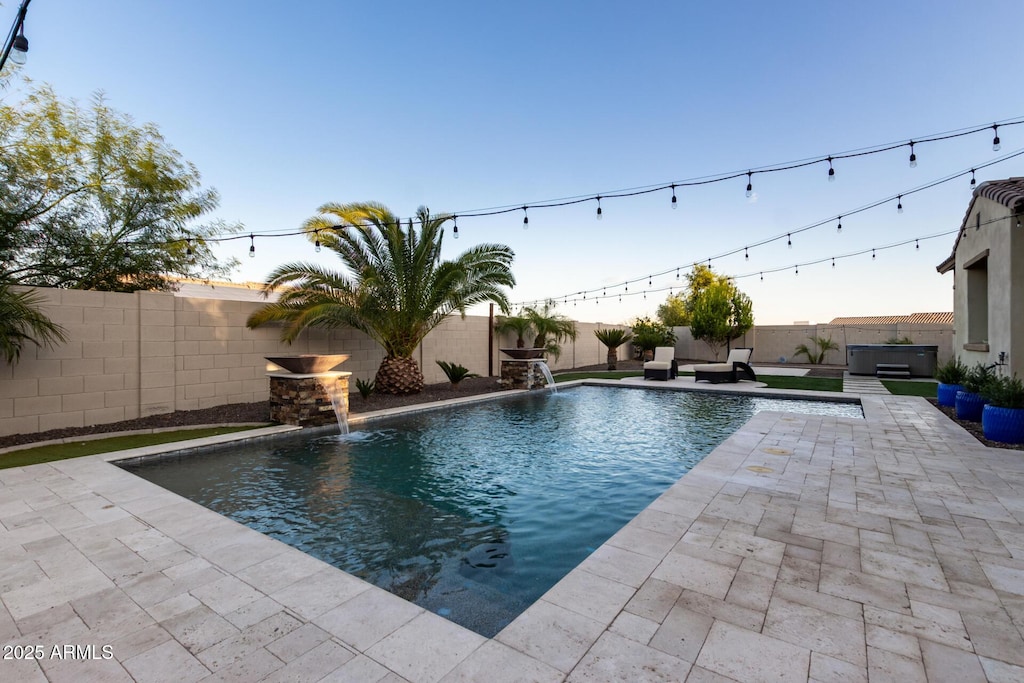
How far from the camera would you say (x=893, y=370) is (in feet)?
47.1

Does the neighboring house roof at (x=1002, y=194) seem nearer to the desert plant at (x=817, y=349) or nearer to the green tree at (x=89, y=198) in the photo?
the desert plant at (x=817, y=349)

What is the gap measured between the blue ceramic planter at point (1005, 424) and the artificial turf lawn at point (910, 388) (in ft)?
17.3

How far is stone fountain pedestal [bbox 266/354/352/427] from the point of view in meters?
7.04

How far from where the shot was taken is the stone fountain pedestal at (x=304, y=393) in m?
7.04

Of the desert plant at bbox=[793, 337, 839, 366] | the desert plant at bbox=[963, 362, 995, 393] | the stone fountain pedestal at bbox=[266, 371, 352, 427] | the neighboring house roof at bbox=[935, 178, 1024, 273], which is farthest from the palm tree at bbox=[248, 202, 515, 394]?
the desert plant at bbox=[793, 337, 839, 366]

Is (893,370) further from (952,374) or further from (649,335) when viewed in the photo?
(649,335)

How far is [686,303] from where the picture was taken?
95.6 feet

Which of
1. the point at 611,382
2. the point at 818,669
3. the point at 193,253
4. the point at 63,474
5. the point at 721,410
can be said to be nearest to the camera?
the point at 818,669

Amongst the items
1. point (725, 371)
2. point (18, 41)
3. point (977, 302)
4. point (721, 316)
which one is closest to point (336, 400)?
point (18, 41)

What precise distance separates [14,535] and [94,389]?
440cm

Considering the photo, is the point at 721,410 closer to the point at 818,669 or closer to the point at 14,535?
the point at 818,669

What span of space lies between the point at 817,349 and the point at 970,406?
48.0ft

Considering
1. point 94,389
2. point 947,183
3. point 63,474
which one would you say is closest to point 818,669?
point 63,474

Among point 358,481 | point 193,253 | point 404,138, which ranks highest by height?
point 404,138
